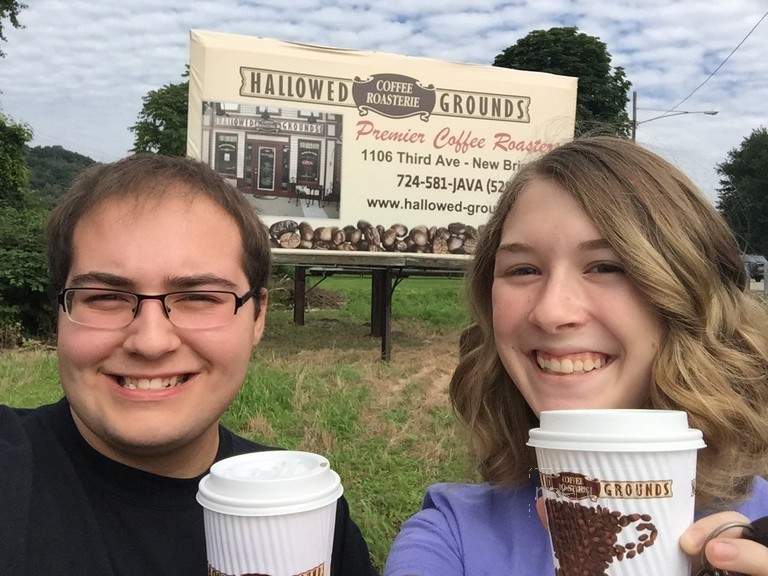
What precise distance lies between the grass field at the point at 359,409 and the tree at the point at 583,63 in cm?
3120

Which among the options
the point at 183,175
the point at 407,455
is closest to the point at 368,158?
the point at 407,455

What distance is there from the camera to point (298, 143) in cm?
746

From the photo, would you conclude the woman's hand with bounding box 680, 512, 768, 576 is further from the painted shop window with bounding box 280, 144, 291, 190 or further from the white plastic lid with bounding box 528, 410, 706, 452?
the painted shop window with bounding box 280, 144, 291, 190

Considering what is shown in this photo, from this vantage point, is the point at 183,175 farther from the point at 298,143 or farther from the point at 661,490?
the point at 298,143

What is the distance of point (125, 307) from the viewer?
164 cm

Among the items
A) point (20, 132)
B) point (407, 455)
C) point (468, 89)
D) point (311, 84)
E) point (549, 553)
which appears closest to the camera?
point (549, 553)

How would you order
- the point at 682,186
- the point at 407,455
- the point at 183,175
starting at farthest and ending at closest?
the point at 407,455
the point at 183,175
the point at 682,186

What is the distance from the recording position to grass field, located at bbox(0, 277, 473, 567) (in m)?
3.99

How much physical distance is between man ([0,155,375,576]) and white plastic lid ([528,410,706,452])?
37.3 inches

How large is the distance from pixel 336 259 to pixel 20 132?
58.7 ft

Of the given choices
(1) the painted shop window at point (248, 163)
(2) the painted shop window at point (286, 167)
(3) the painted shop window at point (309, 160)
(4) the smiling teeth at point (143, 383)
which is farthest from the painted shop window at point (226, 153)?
(4) the smiling teeth at point (143, 383)

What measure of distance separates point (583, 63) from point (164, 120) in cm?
2702

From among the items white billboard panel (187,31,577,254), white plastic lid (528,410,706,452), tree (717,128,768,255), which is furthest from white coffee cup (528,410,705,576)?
tree (717,128,768,255)

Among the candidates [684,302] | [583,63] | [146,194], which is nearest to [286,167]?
[146,194]
